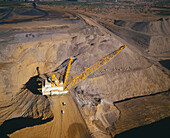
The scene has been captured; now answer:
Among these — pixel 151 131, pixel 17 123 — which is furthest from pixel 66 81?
pixel 151 131

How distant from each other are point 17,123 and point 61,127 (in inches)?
264

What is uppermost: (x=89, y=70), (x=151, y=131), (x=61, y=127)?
(x=89, y=70)

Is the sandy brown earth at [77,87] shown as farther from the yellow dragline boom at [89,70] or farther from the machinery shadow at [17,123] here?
the yellow dragline boom at [89,70]

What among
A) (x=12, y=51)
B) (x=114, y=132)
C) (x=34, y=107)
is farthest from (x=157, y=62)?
(x=12, y=51)

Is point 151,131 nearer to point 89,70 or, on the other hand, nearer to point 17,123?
point 89,70

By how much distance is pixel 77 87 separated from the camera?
23422 millimetres

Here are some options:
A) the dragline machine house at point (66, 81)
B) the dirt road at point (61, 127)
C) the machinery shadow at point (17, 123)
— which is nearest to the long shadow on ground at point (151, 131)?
the dirt road at point (61, 127)

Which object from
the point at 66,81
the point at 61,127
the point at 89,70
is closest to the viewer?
the point at 61,127

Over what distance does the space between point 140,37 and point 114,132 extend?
3473 cm

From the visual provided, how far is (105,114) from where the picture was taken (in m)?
20.9

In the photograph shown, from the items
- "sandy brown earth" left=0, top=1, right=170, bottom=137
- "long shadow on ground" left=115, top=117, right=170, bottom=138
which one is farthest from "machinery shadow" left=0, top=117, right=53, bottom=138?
"long shadow on ground" left=115, top=117, right=170, bottom=138

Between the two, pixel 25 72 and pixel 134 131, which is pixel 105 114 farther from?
pixel 25 72

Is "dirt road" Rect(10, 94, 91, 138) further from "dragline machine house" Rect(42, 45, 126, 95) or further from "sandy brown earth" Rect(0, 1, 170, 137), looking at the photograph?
"dragline machine house" Rect(42, 45, 126, 95)

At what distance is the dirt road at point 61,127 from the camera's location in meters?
15.9
